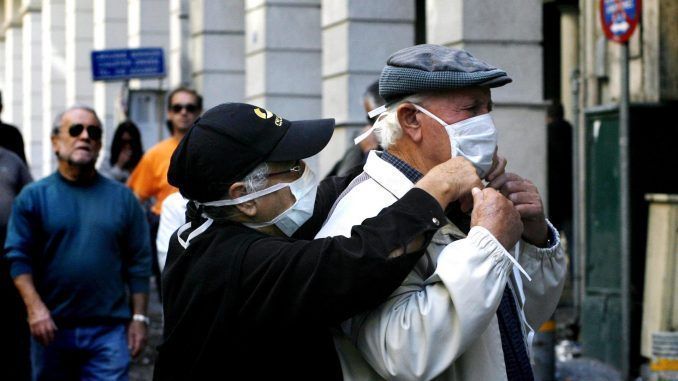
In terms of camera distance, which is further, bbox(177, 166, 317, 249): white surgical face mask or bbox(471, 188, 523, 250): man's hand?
bbox(177, 166, 317, 249): white surgical face mask

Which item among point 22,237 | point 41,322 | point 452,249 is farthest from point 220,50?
point 452,249

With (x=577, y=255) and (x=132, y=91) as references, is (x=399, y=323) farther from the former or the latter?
(x=132, y=91)

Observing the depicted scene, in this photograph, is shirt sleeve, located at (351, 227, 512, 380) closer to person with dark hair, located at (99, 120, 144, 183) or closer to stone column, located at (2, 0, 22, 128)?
person with dark hair, located at (99, 120, 144, 183)

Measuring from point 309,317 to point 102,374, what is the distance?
3845mm

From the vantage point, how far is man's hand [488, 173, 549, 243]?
3832mm

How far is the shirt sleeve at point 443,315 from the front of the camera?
331cm

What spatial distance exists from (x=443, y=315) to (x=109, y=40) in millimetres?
25853

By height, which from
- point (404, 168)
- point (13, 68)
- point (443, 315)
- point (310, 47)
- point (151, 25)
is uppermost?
point (13, 68)

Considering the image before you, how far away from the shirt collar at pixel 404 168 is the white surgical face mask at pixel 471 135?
106 mm

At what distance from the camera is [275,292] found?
11.0 ft

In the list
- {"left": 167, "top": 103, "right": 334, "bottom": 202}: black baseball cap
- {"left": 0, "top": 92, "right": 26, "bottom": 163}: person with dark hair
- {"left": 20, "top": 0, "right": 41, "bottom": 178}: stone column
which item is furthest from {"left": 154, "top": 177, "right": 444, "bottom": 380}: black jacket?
{"left": 20, "top": 0, "right": 41, "bottom": 178}: stone column

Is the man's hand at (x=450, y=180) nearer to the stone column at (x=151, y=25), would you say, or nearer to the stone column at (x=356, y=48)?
the stone column at (x=356, y=48)

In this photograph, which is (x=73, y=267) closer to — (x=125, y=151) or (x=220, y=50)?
(x=125, y=151)

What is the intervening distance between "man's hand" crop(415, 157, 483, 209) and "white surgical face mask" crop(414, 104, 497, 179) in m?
0.15
